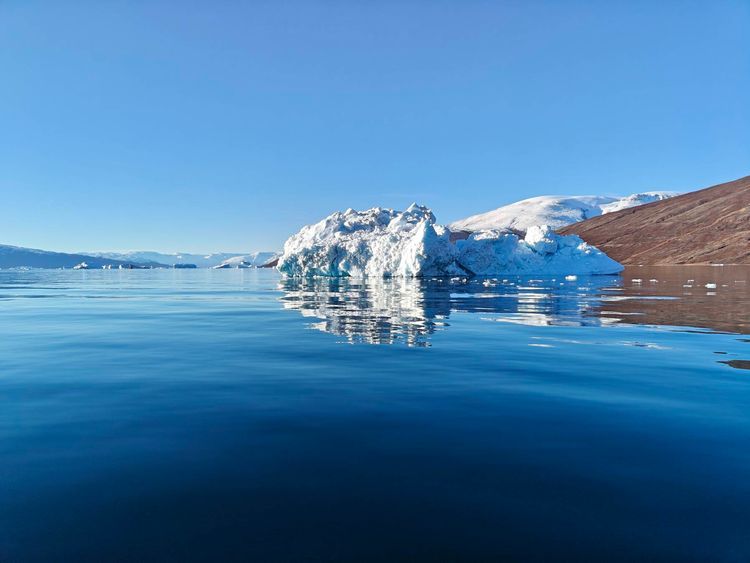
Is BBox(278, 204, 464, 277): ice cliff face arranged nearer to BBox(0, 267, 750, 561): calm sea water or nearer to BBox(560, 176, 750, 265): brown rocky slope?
BBox(0, 267, 750, 561): calm sea water

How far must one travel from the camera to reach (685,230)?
151500 mm

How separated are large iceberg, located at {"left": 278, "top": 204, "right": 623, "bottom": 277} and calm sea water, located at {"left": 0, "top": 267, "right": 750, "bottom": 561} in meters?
49.7

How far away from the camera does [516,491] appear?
404 centimetres

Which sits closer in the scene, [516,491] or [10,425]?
[516,491]

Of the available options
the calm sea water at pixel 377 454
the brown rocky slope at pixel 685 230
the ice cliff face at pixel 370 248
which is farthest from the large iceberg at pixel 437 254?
the brown rocky slope at pixel 685 230

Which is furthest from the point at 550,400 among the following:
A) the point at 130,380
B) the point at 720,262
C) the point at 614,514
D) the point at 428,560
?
the point at 720,262

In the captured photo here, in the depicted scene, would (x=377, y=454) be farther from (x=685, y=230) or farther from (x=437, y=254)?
(x=685, y=230)

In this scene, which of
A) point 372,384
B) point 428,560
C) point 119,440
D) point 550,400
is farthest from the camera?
point 372,384

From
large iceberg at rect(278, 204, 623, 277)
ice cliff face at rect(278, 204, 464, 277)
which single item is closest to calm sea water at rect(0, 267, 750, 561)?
ice cliff face at rect(278, 204, 464, 277)

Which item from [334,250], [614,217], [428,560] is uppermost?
[614,217]

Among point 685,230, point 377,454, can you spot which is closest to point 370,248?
point 377,454

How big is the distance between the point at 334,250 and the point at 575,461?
61590mm

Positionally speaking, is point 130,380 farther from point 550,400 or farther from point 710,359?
point 710,359

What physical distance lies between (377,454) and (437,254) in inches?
2147
